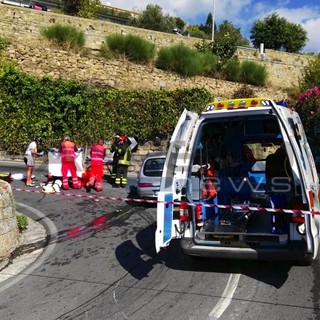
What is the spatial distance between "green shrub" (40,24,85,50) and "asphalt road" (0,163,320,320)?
1842 cm

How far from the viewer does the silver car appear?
454 inches

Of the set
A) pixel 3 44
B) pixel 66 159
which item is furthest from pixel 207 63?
pixel 66 159

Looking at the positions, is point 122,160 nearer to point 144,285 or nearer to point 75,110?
point 75,110

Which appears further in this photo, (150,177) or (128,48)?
(128,48)

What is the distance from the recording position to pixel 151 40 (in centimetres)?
2898

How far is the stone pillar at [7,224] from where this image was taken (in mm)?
6960

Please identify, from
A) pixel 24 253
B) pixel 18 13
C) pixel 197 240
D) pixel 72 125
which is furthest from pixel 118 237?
pixel 18 13

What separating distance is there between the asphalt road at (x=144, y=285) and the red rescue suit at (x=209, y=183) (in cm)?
111

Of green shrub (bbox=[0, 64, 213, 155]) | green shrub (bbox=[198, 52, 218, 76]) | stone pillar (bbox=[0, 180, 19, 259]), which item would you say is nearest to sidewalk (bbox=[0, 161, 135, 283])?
stone pillar (bbox=[0, 180, 19, 259])

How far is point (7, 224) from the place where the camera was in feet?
23.3

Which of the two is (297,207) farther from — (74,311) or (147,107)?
(147,107)

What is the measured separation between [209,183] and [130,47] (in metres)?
20.0

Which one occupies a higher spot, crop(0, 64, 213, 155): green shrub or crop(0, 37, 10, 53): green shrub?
crop(0, 37, 10, 53): green shrub

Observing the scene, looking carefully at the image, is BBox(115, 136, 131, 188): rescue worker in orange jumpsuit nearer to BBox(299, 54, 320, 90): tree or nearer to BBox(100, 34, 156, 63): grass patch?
BBox(100, 34, 156, 63): grass patch
